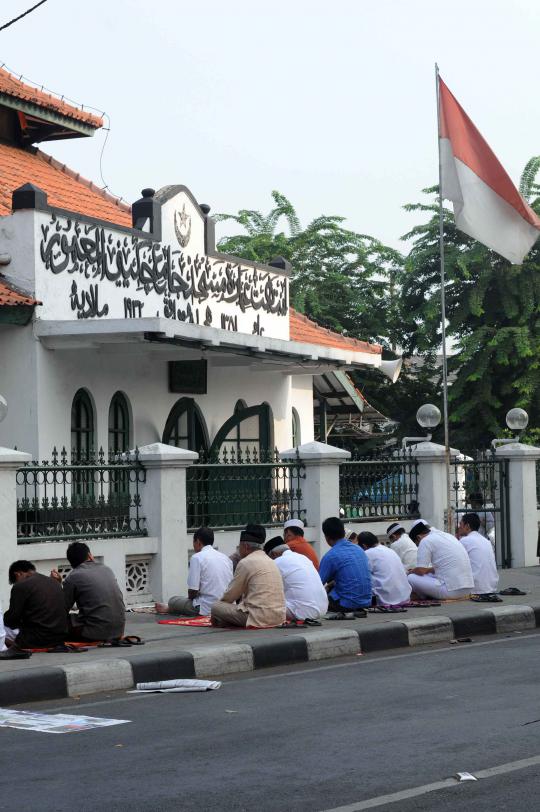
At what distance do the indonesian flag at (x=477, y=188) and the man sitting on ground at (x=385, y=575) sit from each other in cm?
552

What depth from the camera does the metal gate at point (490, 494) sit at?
21312 millimetres

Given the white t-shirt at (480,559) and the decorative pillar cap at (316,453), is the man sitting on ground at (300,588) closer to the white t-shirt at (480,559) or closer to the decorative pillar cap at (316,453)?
the white t-shirt at (480,559)

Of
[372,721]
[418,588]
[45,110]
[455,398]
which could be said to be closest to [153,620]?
[418,588]

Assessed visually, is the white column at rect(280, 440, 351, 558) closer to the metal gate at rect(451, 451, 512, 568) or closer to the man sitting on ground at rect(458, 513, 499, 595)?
the man sitting on ground at rect(458, 513, 499, 595)

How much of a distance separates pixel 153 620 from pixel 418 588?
314cm

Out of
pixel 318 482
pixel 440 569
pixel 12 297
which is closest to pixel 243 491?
pixel 318 482

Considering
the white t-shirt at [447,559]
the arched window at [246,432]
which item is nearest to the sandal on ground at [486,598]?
the white t-shirt at [447,559]

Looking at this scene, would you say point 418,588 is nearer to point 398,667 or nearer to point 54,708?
point 398,667

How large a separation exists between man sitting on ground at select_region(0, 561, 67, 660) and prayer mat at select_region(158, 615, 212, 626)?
7.55ft

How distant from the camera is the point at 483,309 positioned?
28.9 meters

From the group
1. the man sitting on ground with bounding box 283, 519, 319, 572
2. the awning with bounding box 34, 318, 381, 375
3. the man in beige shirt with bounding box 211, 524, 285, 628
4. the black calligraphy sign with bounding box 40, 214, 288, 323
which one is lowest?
the man in beige shirt with bounding box 211, 524, 285, 628

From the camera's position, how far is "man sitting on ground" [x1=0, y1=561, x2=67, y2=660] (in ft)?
38.1

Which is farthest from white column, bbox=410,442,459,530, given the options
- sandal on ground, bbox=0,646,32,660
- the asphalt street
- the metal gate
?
sandal on ground, bbox=0,646,32,660

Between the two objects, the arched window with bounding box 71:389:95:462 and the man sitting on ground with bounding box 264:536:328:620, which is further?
the arched window with bounding box 71:389:95:462
